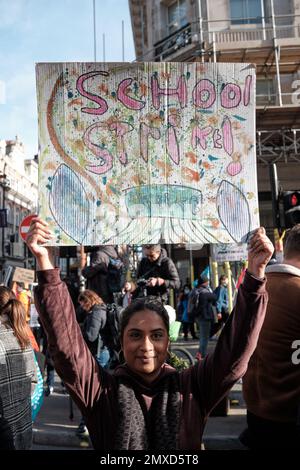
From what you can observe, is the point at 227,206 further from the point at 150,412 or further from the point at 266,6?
the point at 266,6

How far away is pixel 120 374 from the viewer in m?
1.68

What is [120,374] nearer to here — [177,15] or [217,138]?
[217,138]

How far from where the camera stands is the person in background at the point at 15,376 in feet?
8.52

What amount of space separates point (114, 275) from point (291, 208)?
8.25ft

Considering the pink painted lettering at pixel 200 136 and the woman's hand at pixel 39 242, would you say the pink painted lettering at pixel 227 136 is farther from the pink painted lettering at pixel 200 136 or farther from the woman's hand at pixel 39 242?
the woman's hand at pixel 39 242

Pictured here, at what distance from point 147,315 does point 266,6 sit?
60.9 ft

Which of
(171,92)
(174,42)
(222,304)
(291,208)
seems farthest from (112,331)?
(174,42)

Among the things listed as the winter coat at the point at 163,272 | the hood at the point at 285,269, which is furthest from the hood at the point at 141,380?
the winter coat at the point at 163,272

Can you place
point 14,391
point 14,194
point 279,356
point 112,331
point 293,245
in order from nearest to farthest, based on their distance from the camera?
point 279,356 → point 293,245 → point 14,391 → point 112,331 → point 14,194

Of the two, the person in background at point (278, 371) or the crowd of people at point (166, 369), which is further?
the person in background at point (278, 371)

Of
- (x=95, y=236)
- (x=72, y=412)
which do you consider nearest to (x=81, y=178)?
(x=95, y=236)

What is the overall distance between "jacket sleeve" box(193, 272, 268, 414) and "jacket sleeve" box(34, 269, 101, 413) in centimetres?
41

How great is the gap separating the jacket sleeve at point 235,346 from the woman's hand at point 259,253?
33 millimetres

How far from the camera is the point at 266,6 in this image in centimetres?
1727
